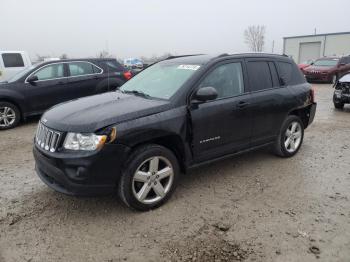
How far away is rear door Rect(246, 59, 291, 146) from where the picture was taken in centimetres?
445

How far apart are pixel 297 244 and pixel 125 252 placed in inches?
62.4

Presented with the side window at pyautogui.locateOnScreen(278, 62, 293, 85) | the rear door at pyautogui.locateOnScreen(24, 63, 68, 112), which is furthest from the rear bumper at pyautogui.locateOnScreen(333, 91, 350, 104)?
the rear door at pyautogui.locateOnScreen(24, 63, 68, 112)

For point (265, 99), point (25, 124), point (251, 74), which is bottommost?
point (25, 124)

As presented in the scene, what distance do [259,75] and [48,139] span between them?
3007 mm

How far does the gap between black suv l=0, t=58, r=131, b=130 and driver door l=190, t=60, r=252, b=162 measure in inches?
209

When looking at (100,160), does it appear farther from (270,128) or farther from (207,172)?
(270,128)

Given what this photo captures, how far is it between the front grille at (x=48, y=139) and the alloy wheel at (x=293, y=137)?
3.56 m

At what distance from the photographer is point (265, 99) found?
4.52 m

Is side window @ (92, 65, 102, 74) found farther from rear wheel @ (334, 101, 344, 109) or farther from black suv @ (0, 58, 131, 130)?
rear wheel @ (334, 101, 344, 109)

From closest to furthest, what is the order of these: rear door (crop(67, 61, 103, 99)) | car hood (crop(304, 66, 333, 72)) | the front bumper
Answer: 1. the front bumper
2. rear door (crop(67, 61, 103, 99))
3. car hood (crop(304, 66, 333, 72))

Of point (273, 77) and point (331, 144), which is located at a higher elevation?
point (273, 77)

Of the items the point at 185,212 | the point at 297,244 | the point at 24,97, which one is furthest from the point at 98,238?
the point at 24,97

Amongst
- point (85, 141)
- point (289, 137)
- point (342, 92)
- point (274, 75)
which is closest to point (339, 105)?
point (342, 92)

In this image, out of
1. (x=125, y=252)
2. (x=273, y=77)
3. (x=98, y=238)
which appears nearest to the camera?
(x=125, y=252)
